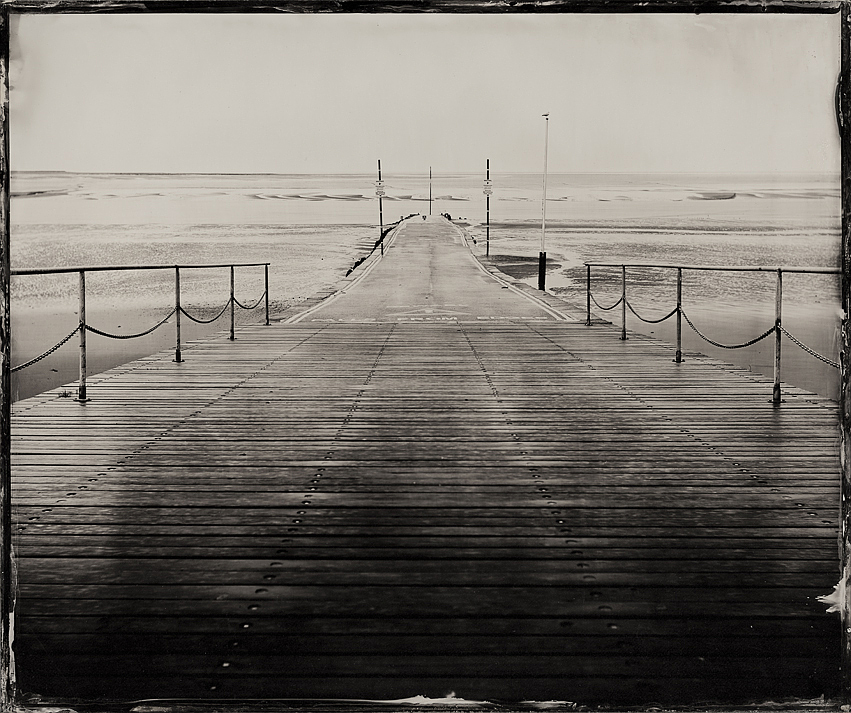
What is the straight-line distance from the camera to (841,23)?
3316mm

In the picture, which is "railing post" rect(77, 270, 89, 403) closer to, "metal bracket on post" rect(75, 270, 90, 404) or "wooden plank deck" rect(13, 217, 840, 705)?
"metal bracket on post" rect(75, 270, 90, 404)

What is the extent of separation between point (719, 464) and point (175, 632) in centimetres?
419

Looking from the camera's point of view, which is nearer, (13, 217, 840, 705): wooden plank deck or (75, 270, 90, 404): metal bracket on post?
(13, 217, 840, 705): wooden plank deck

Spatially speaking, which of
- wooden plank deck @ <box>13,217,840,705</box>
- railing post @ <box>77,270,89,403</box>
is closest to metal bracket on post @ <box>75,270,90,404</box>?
railing post @ <box>77,270,89,403</box>

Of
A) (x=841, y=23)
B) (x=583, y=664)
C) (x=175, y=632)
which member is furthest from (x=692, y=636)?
(x=841, y=23)

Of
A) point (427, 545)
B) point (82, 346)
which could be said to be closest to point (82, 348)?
point (82, 346)

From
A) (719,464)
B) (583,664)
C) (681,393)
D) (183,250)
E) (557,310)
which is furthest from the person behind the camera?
(183,250)

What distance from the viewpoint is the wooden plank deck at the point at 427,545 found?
11.5 feet

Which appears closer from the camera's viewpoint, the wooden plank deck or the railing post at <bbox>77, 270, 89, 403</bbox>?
the wooden plank deck

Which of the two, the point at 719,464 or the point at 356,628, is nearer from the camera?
the point at 356,628

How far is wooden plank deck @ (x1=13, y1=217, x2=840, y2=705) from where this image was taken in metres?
3.50

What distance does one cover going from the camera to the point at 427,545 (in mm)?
4898

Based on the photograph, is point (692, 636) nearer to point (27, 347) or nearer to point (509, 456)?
point (509, 456)

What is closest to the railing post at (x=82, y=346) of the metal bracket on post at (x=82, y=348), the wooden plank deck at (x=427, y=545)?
the metal bracket on post at (x=82, y=348)
